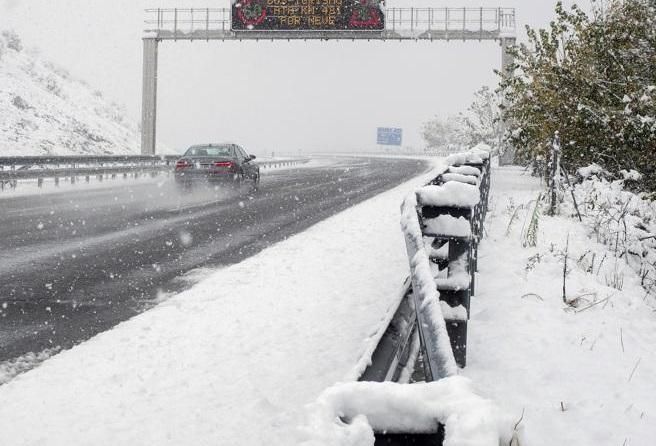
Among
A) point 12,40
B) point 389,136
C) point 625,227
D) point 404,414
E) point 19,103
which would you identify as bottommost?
point 404,414

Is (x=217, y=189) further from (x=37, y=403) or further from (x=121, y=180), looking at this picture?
(x=37, y=403)

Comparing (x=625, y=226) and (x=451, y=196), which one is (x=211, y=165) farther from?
(x=451, y=196)

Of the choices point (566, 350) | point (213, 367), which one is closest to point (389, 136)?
point (566, 350)

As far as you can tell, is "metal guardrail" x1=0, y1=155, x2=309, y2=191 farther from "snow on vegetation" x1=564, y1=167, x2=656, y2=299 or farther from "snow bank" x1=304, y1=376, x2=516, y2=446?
"snow bank" x1=304, y1=376, x2=516, y2=446

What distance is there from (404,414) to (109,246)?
26.2 feet

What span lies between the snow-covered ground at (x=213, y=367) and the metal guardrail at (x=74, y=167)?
Result: 12900mm

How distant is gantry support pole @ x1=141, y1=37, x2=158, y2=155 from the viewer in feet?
106

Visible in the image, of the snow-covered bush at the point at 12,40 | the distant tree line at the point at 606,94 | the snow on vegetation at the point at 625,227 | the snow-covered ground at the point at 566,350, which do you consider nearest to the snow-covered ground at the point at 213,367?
the snow-covered ground at the point at 566,350

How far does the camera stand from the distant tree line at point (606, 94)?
9.70 metres

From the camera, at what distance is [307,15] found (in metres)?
30.7

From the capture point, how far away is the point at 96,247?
8.59 m

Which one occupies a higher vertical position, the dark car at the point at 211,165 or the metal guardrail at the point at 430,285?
the dark car at the point at 211,165

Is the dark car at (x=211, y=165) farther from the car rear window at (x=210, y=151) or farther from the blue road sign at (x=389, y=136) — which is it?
the blue road sign at (x=389, y=136)

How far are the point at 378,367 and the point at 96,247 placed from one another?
7.03m
